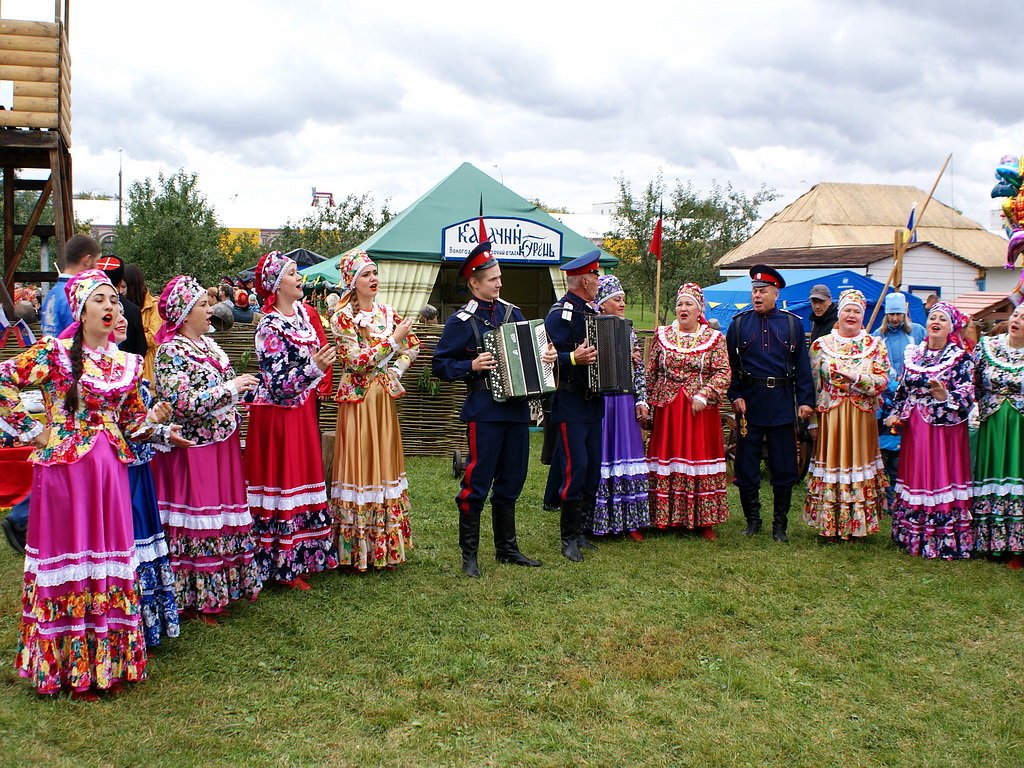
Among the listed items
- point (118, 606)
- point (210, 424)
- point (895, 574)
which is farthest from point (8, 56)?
point (895, 574)

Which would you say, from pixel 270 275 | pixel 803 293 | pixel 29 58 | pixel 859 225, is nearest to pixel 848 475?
pixel 270 275

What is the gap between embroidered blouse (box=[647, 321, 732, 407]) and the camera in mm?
6453

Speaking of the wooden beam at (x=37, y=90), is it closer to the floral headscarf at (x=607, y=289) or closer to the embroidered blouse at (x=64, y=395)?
the floral headscarf at (x=607, y=289)

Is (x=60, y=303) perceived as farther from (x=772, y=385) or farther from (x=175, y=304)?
(x=772, y=385)

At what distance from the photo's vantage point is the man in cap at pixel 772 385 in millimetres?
6484

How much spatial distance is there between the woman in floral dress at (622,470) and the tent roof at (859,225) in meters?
20.2

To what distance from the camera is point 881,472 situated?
21.6ft

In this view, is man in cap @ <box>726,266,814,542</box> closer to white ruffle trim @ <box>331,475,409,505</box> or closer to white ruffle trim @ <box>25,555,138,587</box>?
white ruffle trim @ <box>331,475,409,505</box>

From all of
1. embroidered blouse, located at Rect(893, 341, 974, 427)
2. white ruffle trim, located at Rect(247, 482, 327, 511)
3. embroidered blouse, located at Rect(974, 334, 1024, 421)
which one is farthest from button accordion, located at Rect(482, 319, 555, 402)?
embroidered blouse, located at Rect(974, 334, 1024, 421)

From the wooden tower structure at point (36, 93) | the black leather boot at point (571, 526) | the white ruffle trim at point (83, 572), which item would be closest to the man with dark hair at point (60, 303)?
the white ruffle trim at point (83, 572)

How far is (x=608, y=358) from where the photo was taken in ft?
19.1

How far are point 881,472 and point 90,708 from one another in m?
5.53

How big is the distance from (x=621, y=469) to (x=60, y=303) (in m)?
3.95

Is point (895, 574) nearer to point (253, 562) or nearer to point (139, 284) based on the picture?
point (253, 562)
